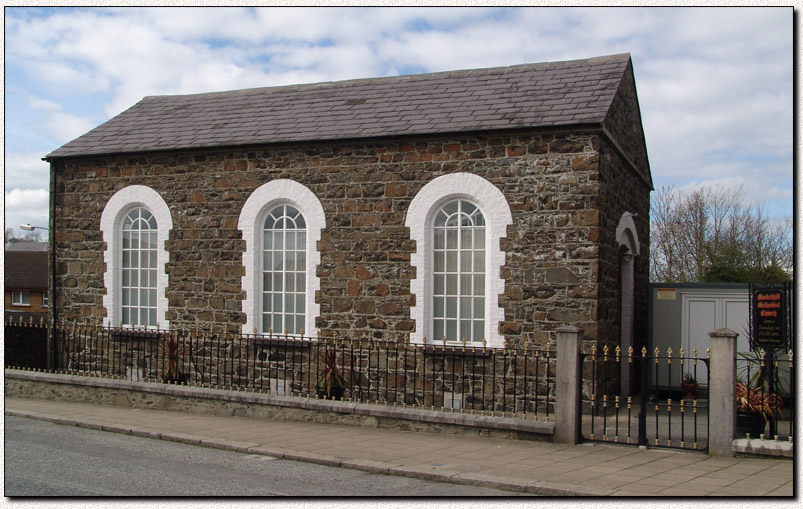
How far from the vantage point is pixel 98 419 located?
1105 centimetres

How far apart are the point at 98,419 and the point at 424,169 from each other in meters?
6.19

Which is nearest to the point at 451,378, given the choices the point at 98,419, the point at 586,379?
the point at 586,379

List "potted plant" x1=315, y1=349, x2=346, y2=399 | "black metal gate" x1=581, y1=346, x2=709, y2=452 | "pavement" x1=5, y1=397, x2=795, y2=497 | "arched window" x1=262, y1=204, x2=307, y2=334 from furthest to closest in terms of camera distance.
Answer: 1. "arched window" x1=262, y1=204, x2=307, y2=334
2. "potted plant" x1=315, y1=349, x2=346, y2=399
3. "black metal gate" x1=581, y1=346, x2=709, y2=452
4. "pavement" x1=5, y1=397, x2=795, y2=497

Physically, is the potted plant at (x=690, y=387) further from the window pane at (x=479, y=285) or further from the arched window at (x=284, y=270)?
the arched window at (x=284, y=270)

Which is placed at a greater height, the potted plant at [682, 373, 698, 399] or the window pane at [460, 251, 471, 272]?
the window pane at [460, 251, 471, 272]

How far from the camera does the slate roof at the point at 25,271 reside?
43.8 metres

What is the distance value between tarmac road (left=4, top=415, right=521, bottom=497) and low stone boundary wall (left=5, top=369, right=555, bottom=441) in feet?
6.23

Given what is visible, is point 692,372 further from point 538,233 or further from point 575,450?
point 575,450

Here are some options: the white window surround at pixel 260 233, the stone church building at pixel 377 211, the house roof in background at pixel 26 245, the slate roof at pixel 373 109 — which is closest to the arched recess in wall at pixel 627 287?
the stone church building at pixel 377 211

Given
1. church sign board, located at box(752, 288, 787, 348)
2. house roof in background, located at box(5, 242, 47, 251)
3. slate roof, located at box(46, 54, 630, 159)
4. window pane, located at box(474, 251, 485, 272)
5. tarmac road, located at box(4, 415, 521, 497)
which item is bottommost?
tarmac road, located at box(4, 415, 521, 497)

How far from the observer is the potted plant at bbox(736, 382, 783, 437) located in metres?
8.84

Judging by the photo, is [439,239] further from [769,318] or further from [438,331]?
[769,318]

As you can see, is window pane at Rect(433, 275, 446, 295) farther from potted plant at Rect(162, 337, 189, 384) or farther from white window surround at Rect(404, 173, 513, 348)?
potted plant at Rect(162, 337, 189, 384)

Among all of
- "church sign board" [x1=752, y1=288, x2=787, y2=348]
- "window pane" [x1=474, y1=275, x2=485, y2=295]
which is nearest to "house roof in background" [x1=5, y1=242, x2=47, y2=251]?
"window pane" [x1=474, y1=275, x2=485, y2=295]
